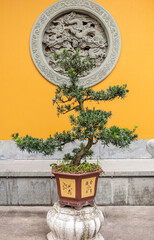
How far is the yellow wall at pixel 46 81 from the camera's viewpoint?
2865mm

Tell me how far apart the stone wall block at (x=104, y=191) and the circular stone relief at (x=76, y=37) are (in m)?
1.19

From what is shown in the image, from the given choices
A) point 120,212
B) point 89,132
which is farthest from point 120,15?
point 120,212

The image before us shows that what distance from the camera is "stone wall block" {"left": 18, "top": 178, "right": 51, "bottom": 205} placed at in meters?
2.19

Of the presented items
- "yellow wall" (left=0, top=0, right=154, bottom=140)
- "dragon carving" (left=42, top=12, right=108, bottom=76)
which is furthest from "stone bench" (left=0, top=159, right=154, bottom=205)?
"dragon carving" (left=42, top=12, right=108, bottom=76)

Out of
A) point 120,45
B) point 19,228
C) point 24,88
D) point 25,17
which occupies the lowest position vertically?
point 19,228

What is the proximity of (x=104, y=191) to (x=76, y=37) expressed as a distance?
1.85 m

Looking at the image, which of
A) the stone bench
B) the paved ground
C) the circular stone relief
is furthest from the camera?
the circular stone relief

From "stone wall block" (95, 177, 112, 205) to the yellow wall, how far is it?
89cm

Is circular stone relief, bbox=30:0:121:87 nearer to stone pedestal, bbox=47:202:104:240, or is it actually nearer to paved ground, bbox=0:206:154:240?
paved ground, bbox=0:206:154:240

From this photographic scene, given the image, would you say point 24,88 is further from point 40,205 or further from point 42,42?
point 40,205

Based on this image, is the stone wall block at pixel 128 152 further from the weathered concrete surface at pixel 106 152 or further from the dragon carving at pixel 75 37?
the dragon carving at pixel 75 37

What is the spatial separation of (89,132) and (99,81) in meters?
1.56

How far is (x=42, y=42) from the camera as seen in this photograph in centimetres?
293

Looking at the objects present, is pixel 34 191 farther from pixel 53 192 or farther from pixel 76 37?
pixel 76 37
